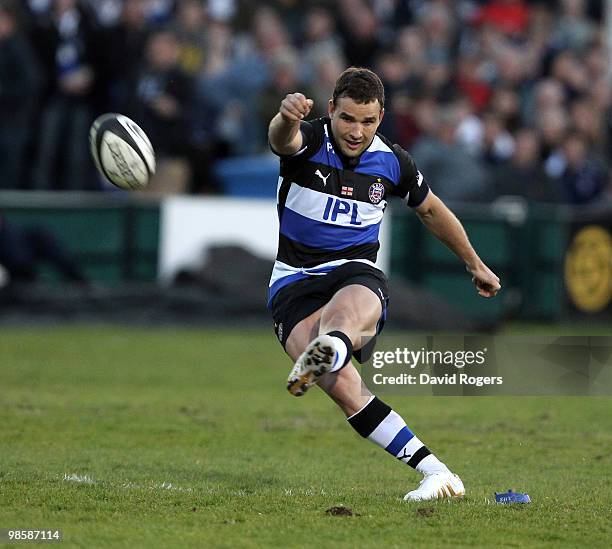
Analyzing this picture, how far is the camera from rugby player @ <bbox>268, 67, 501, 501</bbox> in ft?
22.9

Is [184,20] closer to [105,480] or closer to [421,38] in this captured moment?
[421,38]

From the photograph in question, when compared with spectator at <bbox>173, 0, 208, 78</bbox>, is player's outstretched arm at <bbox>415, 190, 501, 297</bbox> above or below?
below

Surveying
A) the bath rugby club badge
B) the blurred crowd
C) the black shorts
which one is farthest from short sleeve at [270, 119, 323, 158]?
the blurred crowd

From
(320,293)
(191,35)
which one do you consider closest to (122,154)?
(320,293)

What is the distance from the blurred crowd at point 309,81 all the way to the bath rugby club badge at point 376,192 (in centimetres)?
1022

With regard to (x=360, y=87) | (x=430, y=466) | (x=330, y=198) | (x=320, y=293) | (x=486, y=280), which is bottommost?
(x=430, y=466)

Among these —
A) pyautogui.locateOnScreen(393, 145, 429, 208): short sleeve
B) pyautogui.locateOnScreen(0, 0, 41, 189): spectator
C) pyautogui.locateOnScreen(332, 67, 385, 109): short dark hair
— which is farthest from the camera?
pyautogui.locateOnScreen(0, 0, 41, 189): spectator

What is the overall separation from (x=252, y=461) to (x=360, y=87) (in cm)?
258

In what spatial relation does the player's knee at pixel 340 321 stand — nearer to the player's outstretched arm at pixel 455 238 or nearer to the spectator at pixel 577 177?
the player's outstretched arm at pixel 455 238

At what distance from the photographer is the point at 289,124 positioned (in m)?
6.79

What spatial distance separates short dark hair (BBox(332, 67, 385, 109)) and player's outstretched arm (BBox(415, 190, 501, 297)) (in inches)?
31.3

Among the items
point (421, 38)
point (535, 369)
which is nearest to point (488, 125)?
point (421, 38)

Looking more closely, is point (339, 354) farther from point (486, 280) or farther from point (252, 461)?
point (252, 461)

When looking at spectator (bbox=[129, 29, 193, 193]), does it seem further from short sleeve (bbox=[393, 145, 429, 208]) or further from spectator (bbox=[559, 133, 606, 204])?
short sleeve (bbox=[393, 145, 429, 208])
